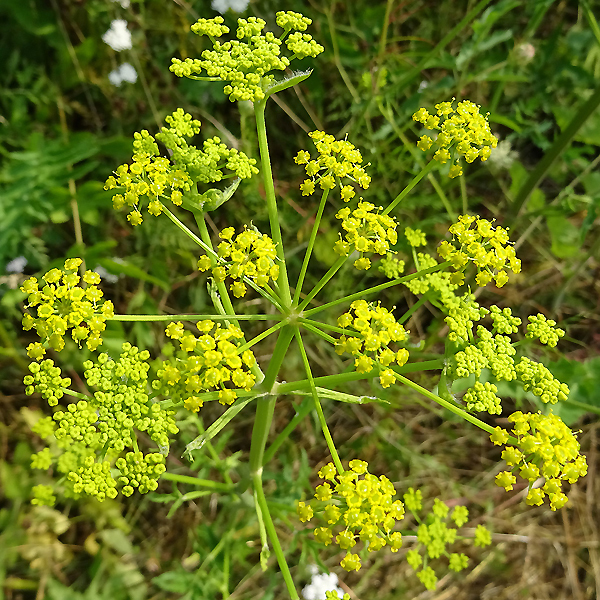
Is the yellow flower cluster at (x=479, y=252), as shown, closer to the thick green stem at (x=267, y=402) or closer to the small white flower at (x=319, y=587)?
the thick green stem at (x=267, y=402)

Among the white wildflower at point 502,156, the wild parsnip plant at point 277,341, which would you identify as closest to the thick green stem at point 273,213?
the wild parsnip plant at point 277,341

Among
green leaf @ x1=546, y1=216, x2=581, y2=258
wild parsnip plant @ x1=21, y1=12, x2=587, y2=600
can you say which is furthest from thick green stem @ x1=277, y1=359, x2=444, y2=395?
green leaf @ x1=546, y1=216, x2=581, y2=258

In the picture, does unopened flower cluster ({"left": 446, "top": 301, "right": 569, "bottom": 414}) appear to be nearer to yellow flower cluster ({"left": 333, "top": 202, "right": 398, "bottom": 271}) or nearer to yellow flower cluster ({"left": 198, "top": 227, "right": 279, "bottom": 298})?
yellow flower cluster ({"left": 333, "top": 202, "right": 398, "bottom": 271})

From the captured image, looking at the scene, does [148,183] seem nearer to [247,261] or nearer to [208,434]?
[247,261]

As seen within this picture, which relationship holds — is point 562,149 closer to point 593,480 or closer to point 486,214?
point 486,214

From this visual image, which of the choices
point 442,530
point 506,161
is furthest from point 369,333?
point 506,161

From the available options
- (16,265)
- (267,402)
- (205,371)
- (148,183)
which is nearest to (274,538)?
(267,402)
